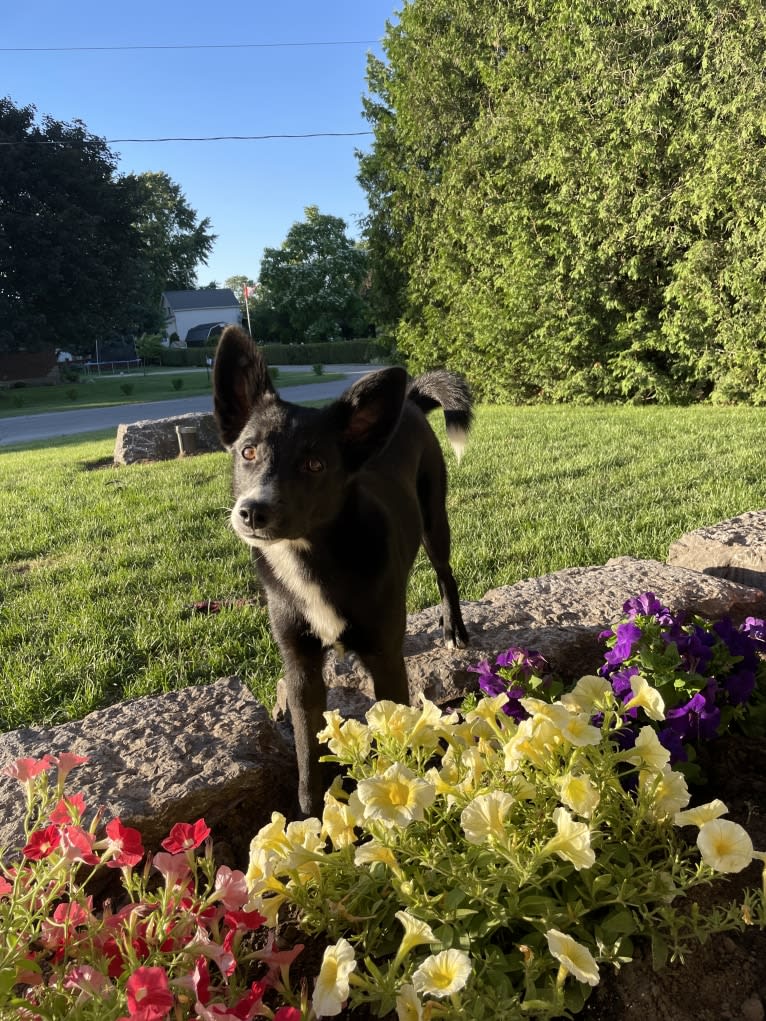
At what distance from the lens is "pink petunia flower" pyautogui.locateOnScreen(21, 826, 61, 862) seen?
50.4 inches

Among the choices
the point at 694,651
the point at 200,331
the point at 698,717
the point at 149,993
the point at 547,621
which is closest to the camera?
the point at 149,993

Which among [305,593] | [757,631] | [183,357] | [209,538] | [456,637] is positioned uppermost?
[183,357]

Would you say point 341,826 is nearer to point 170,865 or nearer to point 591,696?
point 170,865

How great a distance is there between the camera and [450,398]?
3.67m

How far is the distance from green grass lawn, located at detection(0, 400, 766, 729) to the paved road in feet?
24.1

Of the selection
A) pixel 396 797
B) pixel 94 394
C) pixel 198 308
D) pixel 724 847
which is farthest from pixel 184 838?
pixel 198 308

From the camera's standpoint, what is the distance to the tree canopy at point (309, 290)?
5553 centimetres

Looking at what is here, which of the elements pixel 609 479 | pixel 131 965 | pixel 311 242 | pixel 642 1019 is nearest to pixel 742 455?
pixel 609 479

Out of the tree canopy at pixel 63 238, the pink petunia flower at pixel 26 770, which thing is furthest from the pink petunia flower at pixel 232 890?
the tree canopy at pixel 63 238

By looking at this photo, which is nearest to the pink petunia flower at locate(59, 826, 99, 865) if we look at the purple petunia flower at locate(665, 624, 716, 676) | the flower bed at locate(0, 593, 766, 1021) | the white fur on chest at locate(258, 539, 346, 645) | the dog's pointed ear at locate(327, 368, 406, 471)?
the flower bed at locate(0, 593, 766, 1021)

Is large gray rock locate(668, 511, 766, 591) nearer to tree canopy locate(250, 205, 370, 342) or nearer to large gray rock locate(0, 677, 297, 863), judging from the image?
large gray rock locate(0, 677, 297, 863)

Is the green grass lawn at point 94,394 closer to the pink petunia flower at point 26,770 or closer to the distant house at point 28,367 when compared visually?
the distant house at point 28,367

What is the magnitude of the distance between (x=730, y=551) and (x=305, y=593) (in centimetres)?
233

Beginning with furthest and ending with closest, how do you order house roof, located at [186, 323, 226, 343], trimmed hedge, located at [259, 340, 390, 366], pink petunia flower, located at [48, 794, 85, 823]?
1. house roof, located at [186, 323, 226, 343]
2. trimmed hedge, located at [259, 340, 390, 366]
3. pink petunia flower, located at [48, 794, 85, 823]
